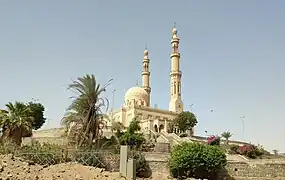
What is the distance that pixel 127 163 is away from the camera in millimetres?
18172

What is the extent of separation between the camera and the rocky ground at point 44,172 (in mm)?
18016

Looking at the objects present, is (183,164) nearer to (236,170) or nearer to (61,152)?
(236,170)

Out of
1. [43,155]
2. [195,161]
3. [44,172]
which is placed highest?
[43,155]

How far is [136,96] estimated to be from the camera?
2447 inches

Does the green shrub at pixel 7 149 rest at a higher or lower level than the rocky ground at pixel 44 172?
higher

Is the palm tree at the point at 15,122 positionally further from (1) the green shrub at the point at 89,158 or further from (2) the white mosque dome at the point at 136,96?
(2) the white mosque dome at the point at 136,96

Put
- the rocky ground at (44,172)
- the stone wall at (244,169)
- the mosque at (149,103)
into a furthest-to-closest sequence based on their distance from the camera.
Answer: the mosque at (149,103)
the stone wall at (244,169)
the rocky ground at (44,172)

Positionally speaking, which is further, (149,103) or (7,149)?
(149,103)

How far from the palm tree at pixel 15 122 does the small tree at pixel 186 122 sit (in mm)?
25826

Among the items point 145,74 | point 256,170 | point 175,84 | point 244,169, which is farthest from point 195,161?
point 145,74

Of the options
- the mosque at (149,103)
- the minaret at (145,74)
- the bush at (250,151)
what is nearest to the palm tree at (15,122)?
the bush at (250,151)

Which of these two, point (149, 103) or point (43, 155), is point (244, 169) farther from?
point (149, 103)

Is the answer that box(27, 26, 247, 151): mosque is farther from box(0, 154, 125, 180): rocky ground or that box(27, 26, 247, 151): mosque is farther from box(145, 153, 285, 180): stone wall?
box(0, 154, 125, 180): rocky ground

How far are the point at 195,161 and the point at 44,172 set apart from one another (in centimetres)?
1184
